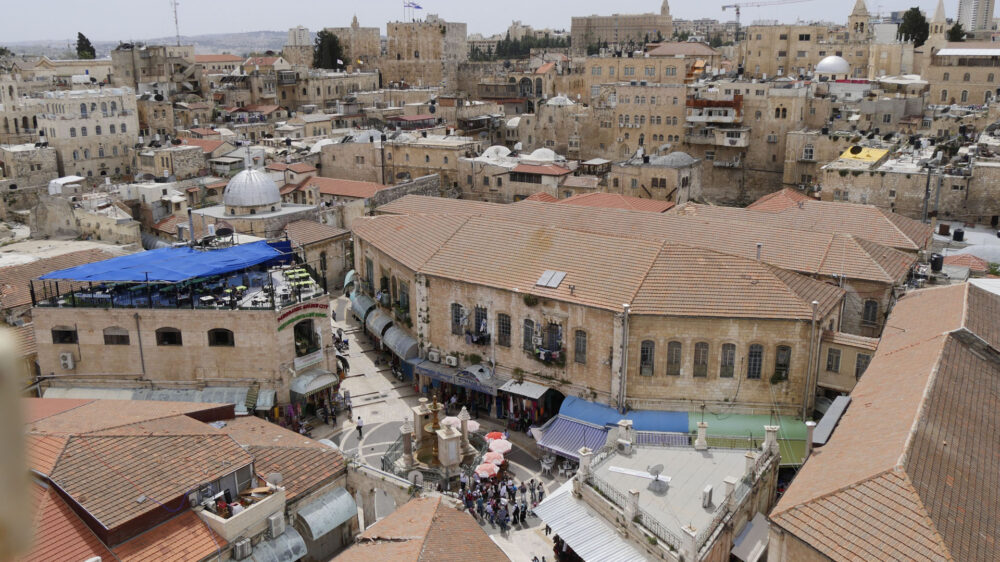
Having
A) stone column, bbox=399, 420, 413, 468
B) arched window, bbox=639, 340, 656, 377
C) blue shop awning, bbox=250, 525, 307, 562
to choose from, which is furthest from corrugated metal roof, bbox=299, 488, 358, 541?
arched window, bbox=639, 340, 656, 377

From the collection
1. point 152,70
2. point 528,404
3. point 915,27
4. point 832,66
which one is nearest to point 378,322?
point 528,404

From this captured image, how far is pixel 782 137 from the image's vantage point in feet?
247

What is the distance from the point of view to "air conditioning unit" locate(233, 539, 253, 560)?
23516 millimetres

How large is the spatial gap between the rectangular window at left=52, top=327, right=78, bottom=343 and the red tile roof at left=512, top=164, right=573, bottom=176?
3865 cm

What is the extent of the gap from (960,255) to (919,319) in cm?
1399

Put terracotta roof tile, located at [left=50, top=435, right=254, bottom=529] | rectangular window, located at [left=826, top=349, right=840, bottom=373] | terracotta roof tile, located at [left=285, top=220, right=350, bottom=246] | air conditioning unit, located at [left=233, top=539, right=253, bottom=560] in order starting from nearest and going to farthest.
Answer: terracotta roof tile, located at [left=50, top=435, right=254, bottom=529], air conditioning unit, located at [left=233, top=539, right=253, bottom=560], rectangular window, located at [left=826, top=349, right=840, bottom=373], terracotta roof tile, located at [left=285, top=220, right=350, bottom=246]

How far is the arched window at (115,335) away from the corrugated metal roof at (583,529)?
21933 mm

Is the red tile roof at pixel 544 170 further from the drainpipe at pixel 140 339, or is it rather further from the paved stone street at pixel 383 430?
the drainpipe at pixel 140 339

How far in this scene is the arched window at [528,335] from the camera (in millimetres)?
36906

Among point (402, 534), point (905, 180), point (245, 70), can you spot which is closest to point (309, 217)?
point (402, 534)

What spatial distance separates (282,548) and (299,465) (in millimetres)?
3259

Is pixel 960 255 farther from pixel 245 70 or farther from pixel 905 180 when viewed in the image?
pixel 245 70

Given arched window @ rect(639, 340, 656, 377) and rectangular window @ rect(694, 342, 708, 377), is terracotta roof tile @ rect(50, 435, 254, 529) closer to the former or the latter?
arched window @ rect(639, 340, 656, 377)

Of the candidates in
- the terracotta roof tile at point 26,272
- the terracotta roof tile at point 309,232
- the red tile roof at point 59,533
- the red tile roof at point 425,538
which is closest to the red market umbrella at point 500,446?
the red tile roof at point 425,538
